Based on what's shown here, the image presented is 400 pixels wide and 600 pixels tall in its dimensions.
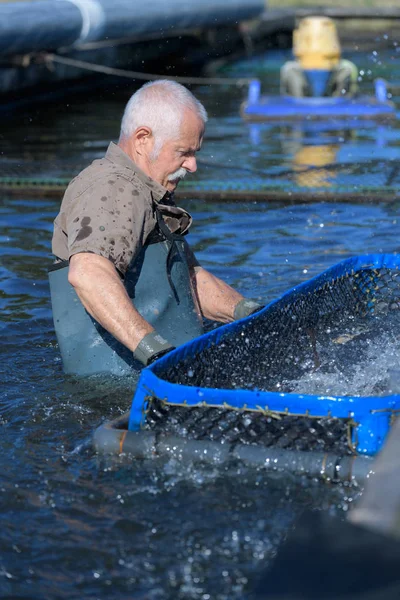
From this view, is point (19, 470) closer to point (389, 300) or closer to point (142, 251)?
point (142, 251)

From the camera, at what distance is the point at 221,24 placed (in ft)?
72.6

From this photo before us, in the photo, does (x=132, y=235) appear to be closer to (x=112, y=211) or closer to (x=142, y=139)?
(x=112, y=211)

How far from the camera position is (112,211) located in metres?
4.18

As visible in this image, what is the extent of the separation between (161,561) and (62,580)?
1.04 feet

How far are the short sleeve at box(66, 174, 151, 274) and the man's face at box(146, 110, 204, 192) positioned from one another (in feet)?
0.56

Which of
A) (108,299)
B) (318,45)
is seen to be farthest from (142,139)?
(318,45)

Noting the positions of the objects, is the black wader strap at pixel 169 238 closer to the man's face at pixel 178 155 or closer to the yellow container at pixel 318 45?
the man's face at pixel 178 155

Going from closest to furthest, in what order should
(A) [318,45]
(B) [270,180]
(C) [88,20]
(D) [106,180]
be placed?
(D) [106,180] → (B) [270,180] → (A) [318,45] → (C) [88,20]

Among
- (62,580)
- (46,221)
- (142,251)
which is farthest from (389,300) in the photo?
(46,221)

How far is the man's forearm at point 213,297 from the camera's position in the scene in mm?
5070

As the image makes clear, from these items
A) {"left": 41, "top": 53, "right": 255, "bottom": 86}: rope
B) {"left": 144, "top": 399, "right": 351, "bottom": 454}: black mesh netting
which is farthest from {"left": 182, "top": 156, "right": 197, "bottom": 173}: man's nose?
{"left": 41, "top": 53, "right": 255, "bottom": 86}: rope

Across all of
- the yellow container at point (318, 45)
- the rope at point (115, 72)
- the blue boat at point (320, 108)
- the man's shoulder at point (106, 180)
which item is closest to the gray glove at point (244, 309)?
the man's shoulder at point (106, 180)

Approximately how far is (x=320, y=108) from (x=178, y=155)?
9.73 m

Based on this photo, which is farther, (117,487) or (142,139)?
(142,139)
